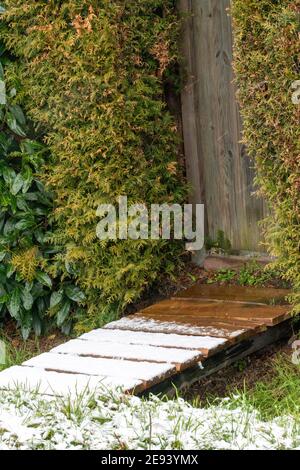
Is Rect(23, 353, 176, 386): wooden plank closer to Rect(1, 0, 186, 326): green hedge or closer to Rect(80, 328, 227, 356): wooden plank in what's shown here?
Rect(80, 328, 227, 356): wooden plank

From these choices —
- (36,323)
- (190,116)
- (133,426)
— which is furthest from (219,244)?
(133,426)

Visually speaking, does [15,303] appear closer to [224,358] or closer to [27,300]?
[27,300]

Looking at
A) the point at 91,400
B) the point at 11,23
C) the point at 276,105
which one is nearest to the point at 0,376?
the point at 91,400

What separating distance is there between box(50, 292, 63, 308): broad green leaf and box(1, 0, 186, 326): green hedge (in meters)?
0.26

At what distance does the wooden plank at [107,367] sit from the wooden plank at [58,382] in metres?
0.07

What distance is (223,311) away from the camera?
5.89 meters

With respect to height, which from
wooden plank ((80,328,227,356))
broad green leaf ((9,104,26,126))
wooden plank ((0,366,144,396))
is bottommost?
wooden plank ((0,366,144,396))

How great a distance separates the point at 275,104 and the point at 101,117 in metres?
1.29

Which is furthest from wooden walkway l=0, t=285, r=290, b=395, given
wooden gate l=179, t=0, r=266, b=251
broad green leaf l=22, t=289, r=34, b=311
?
broad green leaf l=22, t=289, r=34, b=311

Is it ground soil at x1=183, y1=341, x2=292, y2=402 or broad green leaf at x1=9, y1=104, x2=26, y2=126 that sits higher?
broad green leaf at x1=9, y1=104, x2=26, y2=126

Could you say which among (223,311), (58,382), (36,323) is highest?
(223,311)

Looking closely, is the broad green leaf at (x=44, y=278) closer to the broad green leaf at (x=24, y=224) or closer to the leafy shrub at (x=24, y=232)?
the leafy shrub at (x=24, y=232)

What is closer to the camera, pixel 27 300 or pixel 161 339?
pixel 161 339

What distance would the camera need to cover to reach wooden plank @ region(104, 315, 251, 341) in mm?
5434
